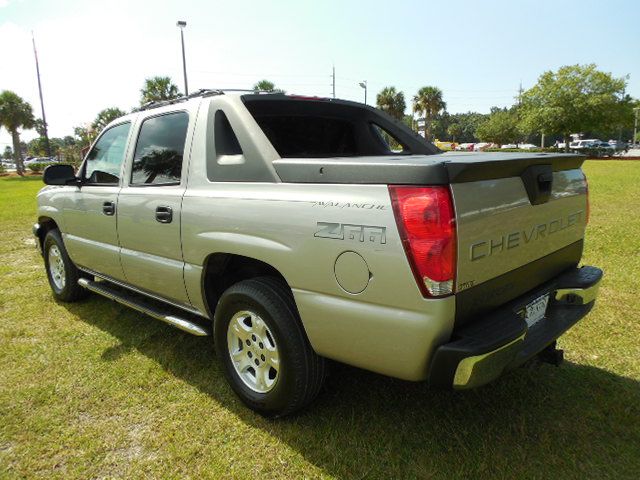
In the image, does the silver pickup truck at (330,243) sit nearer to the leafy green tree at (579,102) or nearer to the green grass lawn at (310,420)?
the green grass lawn at (310,420)

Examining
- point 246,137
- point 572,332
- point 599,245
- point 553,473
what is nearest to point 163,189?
point 246,137

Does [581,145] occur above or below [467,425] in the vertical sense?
above

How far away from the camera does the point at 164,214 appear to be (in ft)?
9.92

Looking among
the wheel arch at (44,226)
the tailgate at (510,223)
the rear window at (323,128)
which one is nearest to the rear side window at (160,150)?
the rear window at (323,128)

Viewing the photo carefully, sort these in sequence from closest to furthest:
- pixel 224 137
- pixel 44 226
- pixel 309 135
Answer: pixel 224 137, pixel 309 135, pixel 44 226

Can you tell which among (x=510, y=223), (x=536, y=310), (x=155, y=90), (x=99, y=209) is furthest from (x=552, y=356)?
(x=155, y=90)

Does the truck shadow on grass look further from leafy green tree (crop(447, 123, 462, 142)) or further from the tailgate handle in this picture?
leafy green tree (crop(447, 123, 462, 142))

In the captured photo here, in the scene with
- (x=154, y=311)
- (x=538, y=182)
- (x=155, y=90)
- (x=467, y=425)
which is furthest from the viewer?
(x=155, y=90)

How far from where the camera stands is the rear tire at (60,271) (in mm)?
4613

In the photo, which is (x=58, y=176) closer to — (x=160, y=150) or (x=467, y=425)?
(x=160, y=150)

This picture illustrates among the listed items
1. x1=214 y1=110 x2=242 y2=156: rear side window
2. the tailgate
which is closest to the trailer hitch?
the tailgate

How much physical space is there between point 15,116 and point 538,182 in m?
50.1

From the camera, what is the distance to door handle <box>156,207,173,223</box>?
2990 mm

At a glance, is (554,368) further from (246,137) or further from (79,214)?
(79,214)
